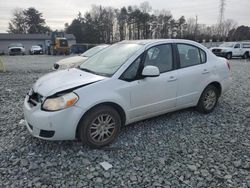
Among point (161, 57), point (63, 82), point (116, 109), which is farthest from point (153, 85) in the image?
point (63, 82)

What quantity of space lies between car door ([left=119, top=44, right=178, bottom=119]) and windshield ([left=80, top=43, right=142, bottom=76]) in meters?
0.22

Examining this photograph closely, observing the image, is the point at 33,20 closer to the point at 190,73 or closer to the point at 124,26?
the point at 124,26

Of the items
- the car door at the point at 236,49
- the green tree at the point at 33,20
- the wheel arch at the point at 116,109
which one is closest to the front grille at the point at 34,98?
the wheel arch at the point at 116,109

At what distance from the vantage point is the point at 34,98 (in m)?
3.18

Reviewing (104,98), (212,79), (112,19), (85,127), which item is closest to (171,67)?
(212,79)

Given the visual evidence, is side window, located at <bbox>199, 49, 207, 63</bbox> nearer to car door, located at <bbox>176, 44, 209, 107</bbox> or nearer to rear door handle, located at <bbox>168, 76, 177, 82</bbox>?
car door, located at <bbox>176, 44, 209, 107</bbox>

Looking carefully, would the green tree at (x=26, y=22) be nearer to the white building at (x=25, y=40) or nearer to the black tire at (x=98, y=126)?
the white building at (x=25, y=40)

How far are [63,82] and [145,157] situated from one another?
165cm

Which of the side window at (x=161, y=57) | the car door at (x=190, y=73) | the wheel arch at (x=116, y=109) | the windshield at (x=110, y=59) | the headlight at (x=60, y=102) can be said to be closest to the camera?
the headlight at (x=60, y=102)

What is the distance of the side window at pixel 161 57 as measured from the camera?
364 centimetres

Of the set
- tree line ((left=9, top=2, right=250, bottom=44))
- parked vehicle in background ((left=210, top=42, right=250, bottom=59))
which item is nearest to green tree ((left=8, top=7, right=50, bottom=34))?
tree line ((left=9, top=2, right=250, bottom=44))

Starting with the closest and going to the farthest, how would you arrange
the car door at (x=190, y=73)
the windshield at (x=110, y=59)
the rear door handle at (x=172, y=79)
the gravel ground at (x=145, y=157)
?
the gravel ground at (x=145, y=157)
the windshield at (x=110, y=59)
the rear door handle at (x=172, y=79)
the car door at (x=190, y=73)

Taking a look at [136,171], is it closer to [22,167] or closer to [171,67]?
[22,167]

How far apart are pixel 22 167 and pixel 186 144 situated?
2425mm
